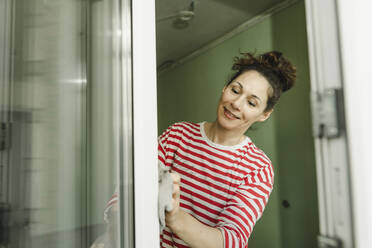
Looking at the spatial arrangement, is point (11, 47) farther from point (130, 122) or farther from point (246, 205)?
point (246, 205)

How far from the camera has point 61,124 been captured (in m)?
0.44

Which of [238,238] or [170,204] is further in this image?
[238,238]

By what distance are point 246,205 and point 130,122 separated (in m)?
0.64

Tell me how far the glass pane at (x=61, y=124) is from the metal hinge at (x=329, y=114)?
0.32m

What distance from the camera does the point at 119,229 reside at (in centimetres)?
44

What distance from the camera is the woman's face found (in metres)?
1.19

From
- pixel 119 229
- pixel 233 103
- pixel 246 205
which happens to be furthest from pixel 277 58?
pixel 119 229

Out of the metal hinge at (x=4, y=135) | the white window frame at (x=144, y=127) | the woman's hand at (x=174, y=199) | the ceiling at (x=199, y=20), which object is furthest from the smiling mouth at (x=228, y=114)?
the ceiling at (x=199, y=20)

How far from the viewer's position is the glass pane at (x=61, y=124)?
0.42m

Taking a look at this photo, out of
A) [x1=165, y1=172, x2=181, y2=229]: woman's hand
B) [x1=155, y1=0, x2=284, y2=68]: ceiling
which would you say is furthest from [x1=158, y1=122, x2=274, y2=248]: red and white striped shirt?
[x1=155, y1=0, x2=284, y2=68]: ceiling

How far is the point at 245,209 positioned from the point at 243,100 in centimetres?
49

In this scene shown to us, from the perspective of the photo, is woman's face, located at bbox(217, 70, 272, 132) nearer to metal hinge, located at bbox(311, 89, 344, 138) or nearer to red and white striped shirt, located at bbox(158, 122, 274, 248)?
red and white striped shirt, located at bbox(158, 122, 274, 248)

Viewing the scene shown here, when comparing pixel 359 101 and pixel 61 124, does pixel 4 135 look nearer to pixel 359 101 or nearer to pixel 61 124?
pixel 61 124

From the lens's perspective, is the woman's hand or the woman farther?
the woman
